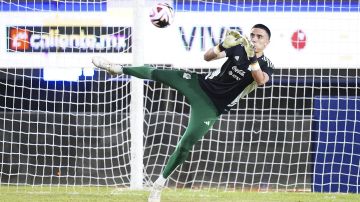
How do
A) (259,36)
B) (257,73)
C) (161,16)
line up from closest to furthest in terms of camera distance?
1. (257,73)
2. (259,36)
3. (161,16)

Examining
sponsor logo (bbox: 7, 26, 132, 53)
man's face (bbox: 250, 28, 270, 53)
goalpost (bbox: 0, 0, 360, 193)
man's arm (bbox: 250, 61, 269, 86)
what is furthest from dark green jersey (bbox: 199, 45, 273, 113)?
sponsor logo (bbox: 7, 26, 132, 53)

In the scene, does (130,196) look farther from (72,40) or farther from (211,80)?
(72,40)

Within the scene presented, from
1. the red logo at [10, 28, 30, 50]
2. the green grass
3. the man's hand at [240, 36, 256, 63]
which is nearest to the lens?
the man's hand at [240, 36, 256, 63]

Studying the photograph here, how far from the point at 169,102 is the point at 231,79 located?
173 inches

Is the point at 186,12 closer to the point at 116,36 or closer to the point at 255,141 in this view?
the point at 116,36

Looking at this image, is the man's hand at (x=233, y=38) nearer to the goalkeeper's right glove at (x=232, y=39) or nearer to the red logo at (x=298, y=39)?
the goalkeeper's right glove at (x=232, y=39)

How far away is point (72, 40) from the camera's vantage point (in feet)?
41.9

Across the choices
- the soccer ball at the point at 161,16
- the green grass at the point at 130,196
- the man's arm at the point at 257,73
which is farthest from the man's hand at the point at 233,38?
the green grass at the point at 130,196

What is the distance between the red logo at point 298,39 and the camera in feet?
43.2

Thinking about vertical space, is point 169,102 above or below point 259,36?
below

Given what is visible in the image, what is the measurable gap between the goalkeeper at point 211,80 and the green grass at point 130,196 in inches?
56.4

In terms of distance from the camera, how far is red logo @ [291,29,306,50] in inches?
518

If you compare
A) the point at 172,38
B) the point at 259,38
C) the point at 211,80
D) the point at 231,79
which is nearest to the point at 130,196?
the point at 211,80

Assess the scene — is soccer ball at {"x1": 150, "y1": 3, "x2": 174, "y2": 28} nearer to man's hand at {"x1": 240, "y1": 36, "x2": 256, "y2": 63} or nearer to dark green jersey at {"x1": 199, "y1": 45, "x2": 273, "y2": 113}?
dark green jersey at {"x1": 199, "y1": 45, "x2": 273, "y2": 113}
